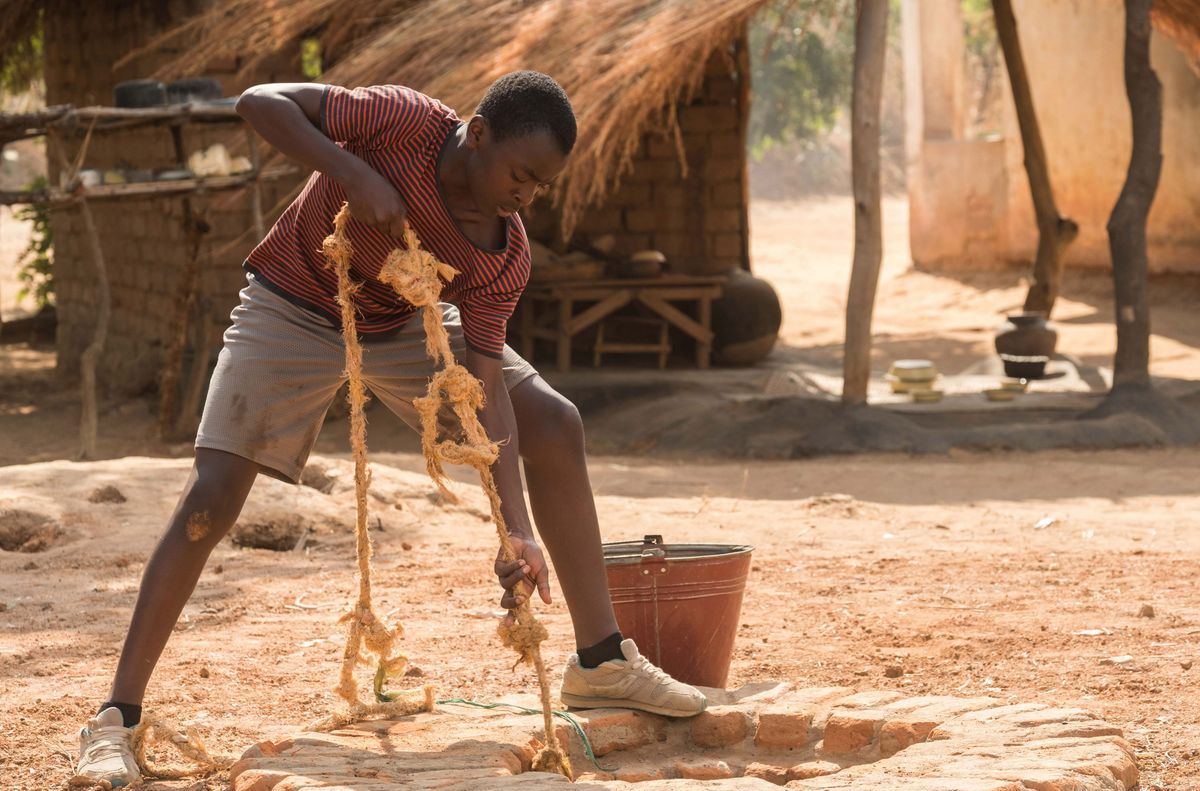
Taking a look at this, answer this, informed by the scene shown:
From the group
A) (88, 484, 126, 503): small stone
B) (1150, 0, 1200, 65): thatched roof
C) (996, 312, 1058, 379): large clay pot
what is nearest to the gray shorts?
(88, 484, 126, 503): small stone

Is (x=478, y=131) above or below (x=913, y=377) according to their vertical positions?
above

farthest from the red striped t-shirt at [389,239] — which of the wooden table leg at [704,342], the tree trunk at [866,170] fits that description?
the wooden table leg at [704,342]

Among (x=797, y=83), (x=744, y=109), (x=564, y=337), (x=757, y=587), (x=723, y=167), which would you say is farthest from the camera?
(x=797, y=83)

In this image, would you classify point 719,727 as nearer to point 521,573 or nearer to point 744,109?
point 521,573

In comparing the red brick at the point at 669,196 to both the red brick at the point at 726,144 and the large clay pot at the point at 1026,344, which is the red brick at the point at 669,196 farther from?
the large clay pot at the point at 1026,344

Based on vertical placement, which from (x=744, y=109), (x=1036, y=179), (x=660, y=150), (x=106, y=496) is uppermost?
(x=744, y=109)

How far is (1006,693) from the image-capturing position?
3.24 m

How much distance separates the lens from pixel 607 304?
33.1 feet

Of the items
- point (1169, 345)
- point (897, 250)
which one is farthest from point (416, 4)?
point (897, 250)

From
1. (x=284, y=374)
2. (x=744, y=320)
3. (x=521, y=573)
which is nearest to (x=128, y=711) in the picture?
(x=284, y=374)

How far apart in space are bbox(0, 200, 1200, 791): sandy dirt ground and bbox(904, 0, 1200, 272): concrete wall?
20.6 ft

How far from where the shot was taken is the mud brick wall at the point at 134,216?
8.80 meters

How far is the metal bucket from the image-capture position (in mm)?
3021

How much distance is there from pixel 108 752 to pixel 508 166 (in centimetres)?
127
